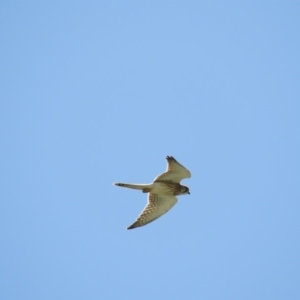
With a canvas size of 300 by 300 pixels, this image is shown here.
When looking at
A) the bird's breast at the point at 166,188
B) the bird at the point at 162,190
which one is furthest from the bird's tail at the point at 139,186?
the bird's breast at the point at 166,188

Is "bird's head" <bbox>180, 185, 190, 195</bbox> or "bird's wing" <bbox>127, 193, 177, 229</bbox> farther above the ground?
"bird's head" <bbox>180, 185, 190, 195</bbox>

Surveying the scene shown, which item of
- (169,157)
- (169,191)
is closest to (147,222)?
(169,191)

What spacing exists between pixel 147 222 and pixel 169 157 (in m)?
1.97

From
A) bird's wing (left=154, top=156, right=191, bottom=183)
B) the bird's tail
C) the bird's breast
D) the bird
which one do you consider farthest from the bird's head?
the bird's tail

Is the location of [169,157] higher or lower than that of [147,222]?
higher

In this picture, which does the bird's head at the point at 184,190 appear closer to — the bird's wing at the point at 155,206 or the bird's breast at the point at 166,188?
the bird's breast at the point at 166,188

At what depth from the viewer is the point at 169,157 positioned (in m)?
11.4

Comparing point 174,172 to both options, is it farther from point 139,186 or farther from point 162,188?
point 139,186

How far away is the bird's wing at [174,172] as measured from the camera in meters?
11.5

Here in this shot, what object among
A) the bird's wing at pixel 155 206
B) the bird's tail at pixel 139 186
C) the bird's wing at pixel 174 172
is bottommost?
the bird's wing at pixel 155 206

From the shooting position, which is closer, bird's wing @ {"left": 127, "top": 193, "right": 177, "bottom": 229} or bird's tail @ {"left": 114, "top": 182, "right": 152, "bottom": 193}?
bird's tail @ {"left": 114, "top": 182, "right": 152, "bottom": 193}

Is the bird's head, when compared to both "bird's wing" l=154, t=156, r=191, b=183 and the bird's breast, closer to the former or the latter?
the bird's breast

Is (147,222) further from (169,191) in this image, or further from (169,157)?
(169,157)

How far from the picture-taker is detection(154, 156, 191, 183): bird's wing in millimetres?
11469
